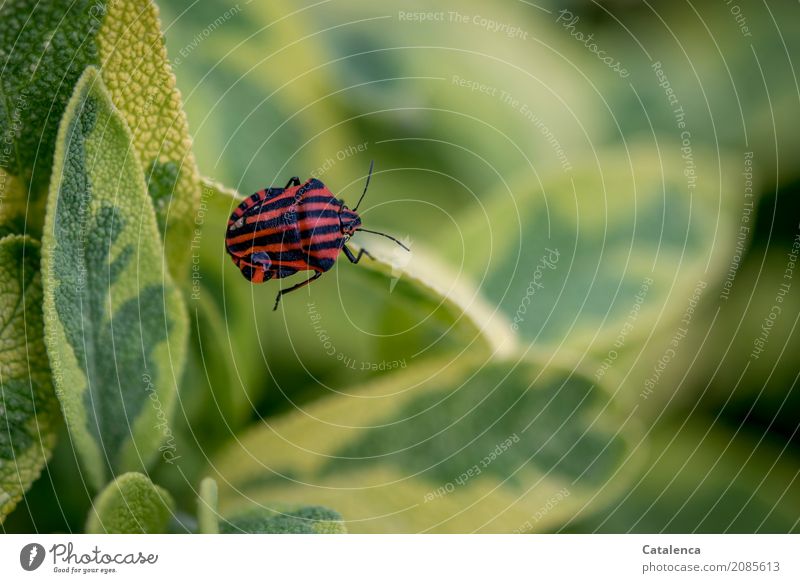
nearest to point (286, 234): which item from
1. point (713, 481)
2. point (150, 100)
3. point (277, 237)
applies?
point (277, 237)

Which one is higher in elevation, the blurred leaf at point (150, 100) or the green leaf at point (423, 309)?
the blurred leaf at point (150, 100)

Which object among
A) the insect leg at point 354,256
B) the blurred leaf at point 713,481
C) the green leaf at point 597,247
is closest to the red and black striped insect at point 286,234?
the insect leg at point 354,256

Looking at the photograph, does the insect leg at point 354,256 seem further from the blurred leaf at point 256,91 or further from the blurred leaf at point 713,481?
the blurred leaf at point 713,481

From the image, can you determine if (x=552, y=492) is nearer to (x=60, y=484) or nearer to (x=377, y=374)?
(x=377, y=374)

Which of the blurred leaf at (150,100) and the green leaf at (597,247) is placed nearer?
the blurred leaf at (150,100)

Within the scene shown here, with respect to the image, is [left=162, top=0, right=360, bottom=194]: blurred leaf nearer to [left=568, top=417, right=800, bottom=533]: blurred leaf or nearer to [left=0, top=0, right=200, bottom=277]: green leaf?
[left=0, top=0, right=200, bottom=277]: green leaf
